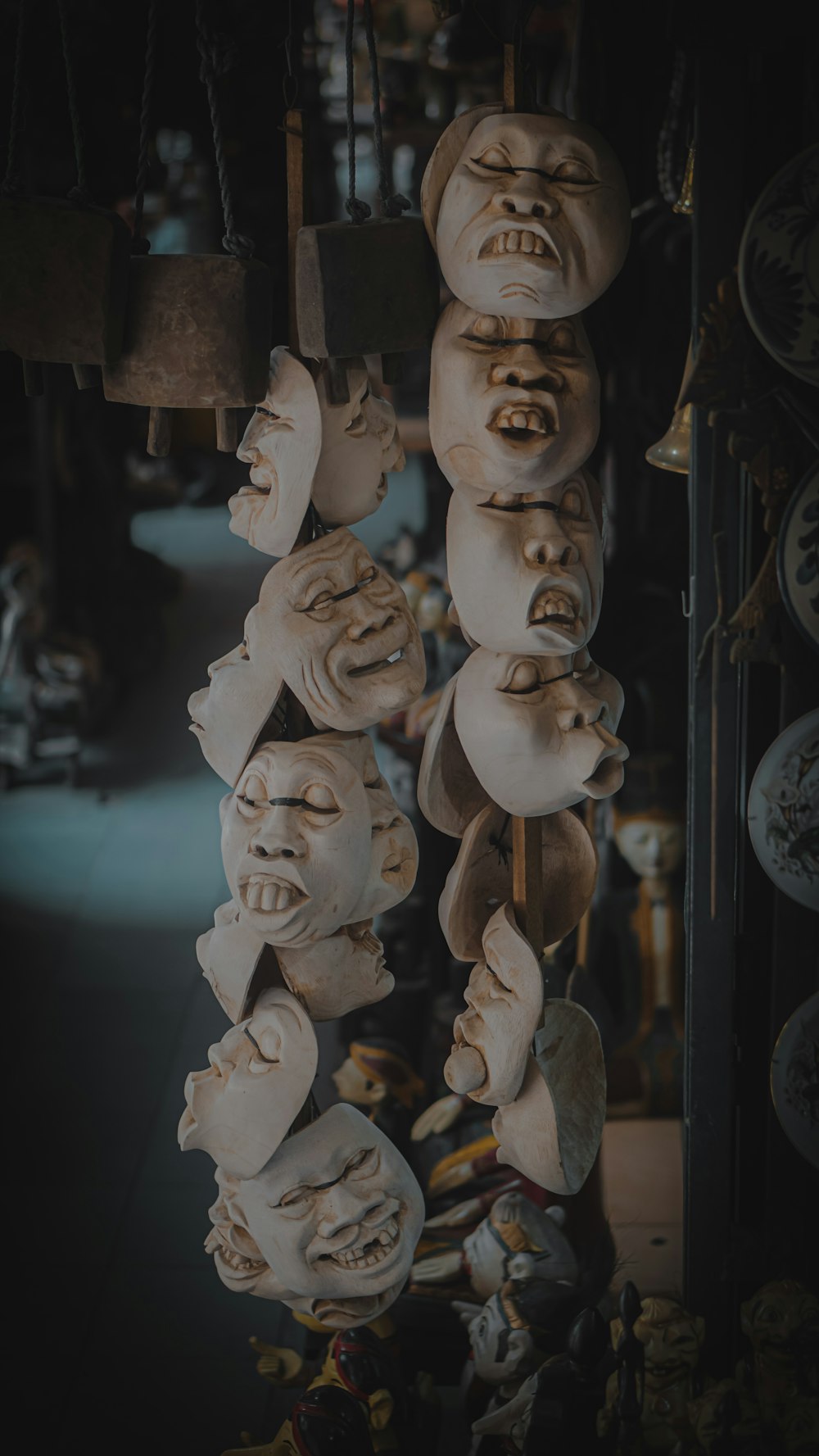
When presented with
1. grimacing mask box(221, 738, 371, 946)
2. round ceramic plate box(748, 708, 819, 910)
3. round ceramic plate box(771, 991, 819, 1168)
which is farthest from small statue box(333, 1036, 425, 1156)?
grimacing mask box(221, 738, 371, 946)

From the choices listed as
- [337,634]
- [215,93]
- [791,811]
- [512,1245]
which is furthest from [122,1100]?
[215,93]

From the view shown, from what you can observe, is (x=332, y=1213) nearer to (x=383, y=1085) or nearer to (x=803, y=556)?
(x=803, y=556)

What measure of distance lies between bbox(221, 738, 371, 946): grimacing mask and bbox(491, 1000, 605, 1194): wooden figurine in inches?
9.5

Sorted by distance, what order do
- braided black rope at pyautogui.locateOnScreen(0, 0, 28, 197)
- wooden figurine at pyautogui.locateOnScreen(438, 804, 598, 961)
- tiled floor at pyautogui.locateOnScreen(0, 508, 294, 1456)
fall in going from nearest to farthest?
braided black rope at pyautogui.locateOnScreen(0, 0, 28, 197), wooden figurine at pyautogui.locateOnScreen(438, 804, 598, 961), tiled floor at pyautogui.locateOnScreen(0, 508, 294, 1456)

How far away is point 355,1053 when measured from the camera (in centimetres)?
246

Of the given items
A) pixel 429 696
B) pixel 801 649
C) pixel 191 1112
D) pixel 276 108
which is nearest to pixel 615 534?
pixel 429 696

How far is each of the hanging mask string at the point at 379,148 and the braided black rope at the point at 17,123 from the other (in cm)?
28

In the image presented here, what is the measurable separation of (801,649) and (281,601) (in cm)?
61

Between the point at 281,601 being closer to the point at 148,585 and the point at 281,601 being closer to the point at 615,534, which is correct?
the point at 615,534

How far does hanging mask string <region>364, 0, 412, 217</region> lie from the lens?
1257mm

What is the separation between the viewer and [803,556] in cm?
154

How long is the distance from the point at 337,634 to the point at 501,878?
32 centimetres

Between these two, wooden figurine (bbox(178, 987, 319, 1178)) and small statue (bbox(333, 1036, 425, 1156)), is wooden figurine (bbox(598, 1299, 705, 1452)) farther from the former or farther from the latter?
small statue (bbox(333, 1036, 425, 1156))

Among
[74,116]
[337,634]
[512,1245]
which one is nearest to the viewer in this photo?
[74,116]
